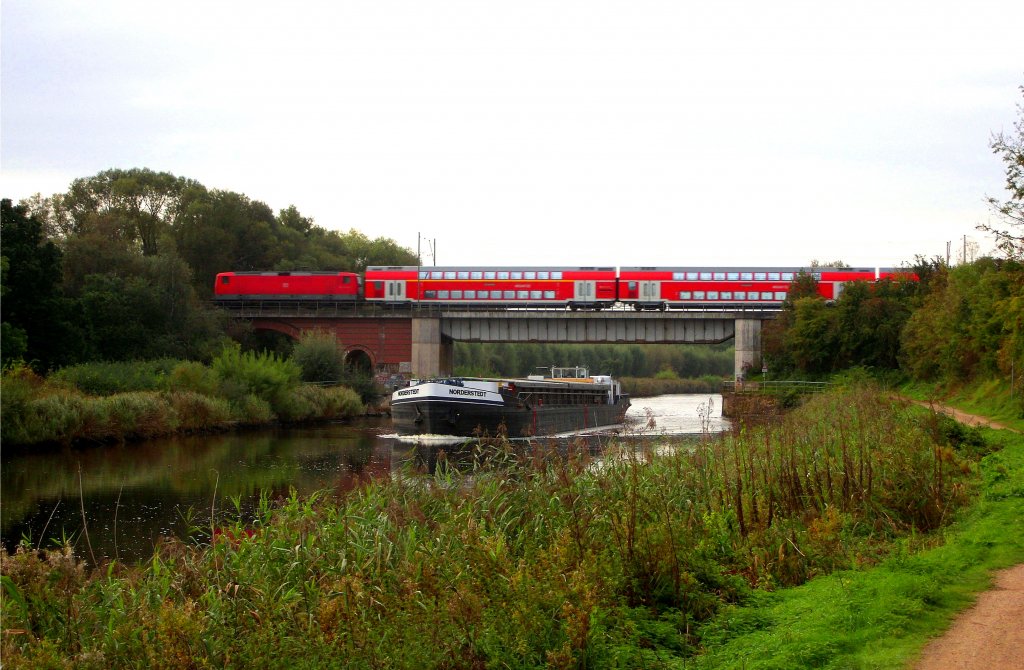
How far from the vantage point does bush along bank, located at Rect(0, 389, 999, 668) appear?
6.94 metres

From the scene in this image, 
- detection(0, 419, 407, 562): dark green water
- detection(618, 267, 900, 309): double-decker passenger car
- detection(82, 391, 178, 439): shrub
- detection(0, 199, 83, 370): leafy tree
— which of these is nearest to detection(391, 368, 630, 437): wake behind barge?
detection(0, 419, 407, 562): dark green water

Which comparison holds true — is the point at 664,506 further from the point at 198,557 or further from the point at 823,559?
the point at 198,557

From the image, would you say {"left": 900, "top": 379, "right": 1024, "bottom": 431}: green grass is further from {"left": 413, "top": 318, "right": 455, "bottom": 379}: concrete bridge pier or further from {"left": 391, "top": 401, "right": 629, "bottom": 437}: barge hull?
{"left": 413, "top": 318, "right": 455, "bottom": 379}: concrete bridge pier

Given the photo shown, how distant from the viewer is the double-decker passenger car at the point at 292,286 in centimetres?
6550

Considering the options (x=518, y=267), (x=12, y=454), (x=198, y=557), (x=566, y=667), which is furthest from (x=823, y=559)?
(x=518, y=267)

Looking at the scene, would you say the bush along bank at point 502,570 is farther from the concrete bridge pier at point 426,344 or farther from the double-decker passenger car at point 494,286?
the concrete bridge pier at point 426,344

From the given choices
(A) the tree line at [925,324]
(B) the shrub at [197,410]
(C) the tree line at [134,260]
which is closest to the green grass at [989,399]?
(A) the tree line at [925,324]

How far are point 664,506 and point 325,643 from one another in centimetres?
473

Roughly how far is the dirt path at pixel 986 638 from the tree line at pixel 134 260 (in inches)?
1324

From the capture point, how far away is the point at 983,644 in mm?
7051

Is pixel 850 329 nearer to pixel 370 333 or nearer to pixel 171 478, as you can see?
pixel 370 333

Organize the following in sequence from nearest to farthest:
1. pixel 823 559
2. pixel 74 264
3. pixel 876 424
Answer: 1. pixel 823 559
2. pixel 876 424
3. pixel 74 264

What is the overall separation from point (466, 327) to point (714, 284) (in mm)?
16335

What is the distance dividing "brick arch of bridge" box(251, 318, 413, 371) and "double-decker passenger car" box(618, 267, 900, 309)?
592 inches
